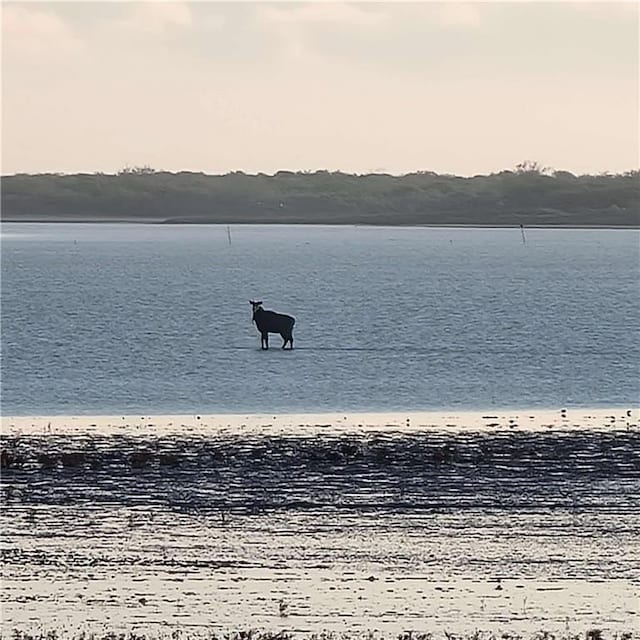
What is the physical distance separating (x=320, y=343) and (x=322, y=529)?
27.1 meters

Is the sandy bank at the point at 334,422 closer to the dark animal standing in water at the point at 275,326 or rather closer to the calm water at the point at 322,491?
the calm water at the point at 322,491

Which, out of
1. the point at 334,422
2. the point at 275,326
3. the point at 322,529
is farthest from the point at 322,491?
the point at 275,326

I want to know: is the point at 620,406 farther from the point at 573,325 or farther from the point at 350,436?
the point at 573,325

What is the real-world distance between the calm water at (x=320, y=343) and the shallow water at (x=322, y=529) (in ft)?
16.4

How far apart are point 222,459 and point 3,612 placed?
7.98 meters

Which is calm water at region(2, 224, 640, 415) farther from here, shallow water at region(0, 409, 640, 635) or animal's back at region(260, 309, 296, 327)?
shallow water at region(0, 409, 640, 635)

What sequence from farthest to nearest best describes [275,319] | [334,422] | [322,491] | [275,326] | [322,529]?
[275,319] → [275,326] → [334,422] → [322,491] → [322,529]

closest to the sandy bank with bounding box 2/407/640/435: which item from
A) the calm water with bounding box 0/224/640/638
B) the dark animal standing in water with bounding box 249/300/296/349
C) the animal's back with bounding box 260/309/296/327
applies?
the calm water with bounding box 0/224/640/638

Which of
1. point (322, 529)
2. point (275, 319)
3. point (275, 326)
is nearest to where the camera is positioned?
point (322, 529)

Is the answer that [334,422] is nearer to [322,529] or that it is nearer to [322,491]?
[322,491]

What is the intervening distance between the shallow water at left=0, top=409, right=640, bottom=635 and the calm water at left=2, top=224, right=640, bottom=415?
5.00 meters

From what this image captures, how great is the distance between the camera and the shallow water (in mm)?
11852

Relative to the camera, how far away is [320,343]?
42.3 meters

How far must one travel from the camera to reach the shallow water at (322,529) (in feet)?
38.9
